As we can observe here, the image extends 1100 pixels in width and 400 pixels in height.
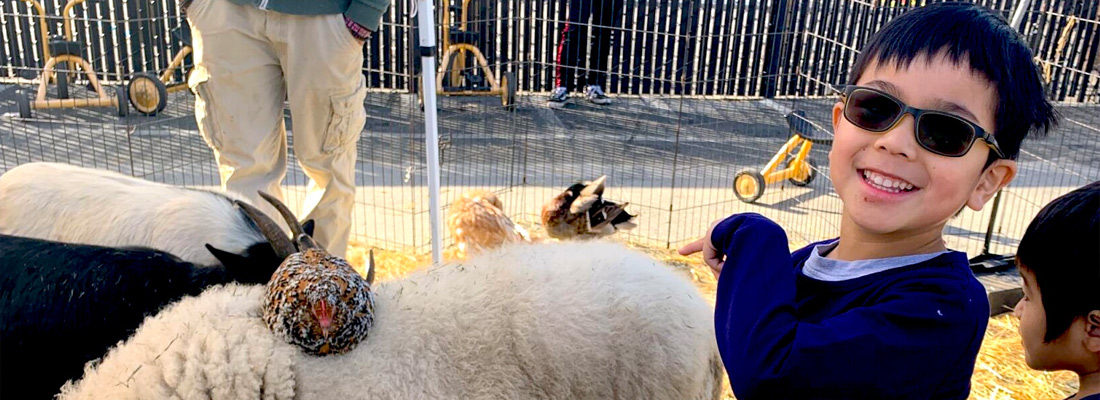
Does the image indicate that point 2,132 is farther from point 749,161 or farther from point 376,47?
point 749,161

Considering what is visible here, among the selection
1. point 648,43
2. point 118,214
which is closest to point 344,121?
point 118,214

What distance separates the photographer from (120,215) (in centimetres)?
343

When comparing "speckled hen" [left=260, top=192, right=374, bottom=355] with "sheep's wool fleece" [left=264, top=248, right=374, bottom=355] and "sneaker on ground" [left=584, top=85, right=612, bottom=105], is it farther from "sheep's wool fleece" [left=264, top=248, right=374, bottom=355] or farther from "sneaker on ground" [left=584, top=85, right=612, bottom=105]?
"sneaker on ground" [left=584, top=85, right=612, bottom=105]

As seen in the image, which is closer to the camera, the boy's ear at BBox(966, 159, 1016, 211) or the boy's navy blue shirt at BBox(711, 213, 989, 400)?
the boy's navy blue shirt at BBox(711, 213, 989, 400)

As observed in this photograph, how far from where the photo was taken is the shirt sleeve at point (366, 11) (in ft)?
14.5

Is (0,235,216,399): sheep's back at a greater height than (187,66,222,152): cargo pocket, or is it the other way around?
(187,66,222,152): cargo pocket

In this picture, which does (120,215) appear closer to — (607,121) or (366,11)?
(366,11)

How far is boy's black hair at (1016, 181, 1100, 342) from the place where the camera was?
1590mm

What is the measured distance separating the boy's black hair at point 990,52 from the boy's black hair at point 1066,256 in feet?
0.66

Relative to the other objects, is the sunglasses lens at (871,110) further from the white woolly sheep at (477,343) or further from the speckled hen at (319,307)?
the speckled hen at (319,307)

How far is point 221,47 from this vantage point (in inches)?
171

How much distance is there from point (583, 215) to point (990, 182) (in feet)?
14.2

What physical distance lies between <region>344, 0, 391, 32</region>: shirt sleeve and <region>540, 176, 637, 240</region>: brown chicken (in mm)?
2143

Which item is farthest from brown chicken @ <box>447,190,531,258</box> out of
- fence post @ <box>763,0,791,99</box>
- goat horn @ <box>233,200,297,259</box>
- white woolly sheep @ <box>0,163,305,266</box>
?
fence post @ <box>763,0,791,99</box>
